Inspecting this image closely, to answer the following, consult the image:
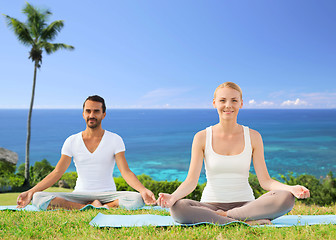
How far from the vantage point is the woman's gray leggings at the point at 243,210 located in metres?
3.36

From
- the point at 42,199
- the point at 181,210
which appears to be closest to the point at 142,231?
the point at 181,210

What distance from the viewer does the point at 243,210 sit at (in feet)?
11.3

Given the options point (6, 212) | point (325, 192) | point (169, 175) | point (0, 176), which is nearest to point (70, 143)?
point (6, 212)

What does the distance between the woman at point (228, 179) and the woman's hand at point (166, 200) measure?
28 mm

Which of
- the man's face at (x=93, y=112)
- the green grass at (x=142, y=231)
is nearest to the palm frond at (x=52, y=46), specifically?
the man's face at (x=93, y=112)

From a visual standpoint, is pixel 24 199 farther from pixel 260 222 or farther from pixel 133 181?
pixel 260 222

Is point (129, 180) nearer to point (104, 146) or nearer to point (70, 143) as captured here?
point (104, 146)

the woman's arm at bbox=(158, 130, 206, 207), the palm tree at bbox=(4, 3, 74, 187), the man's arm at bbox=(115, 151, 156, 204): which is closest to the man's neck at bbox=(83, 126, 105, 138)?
the man's arm at bbox=(115, 151, 156, 204)

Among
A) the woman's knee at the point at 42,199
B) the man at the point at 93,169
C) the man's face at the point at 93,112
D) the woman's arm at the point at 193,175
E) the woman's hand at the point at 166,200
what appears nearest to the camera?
the woman's hand at the point at 166,200

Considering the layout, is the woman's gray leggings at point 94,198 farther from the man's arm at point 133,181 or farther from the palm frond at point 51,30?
the palm frond at point 51,30

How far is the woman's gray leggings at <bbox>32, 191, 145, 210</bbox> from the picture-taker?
4680 mm

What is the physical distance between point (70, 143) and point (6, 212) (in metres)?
1.38

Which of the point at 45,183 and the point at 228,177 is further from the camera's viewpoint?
the point at 45,183

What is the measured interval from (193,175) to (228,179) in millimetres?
443
